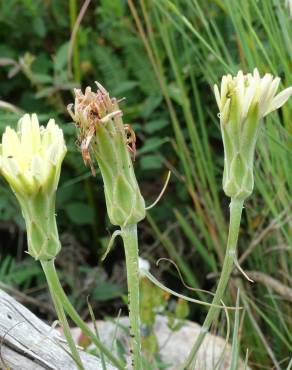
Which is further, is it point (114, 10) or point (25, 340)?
point (114, 10)

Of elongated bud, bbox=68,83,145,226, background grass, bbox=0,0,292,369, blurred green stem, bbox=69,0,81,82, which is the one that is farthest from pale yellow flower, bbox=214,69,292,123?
blurred green stem, bbox=69,0,81,82

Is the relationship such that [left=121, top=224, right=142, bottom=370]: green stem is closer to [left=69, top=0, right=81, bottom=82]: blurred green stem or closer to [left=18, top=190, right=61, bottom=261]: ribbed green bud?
[left=18, top=190, right=61, bottom=261]: ribbed green bud

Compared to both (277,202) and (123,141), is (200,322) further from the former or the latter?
(123,141)

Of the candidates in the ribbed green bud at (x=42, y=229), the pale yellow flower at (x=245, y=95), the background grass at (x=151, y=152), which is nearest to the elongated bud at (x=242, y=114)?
the pale yellow flower at (x=245, y=95)

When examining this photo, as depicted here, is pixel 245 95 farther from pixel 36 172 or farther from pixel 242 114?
pixel 36 172

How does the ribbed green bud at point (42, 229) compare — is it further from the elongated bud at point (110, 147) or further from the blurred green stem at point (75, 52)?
the blurred green stem at point (75, 52)

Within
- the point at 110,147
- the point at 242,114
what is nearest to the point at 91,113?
the point at 110,147

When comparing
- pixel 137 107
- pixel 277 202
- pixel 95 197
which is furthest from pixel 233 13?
pixel 95 197

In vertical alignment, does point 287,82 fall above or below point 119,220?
below
